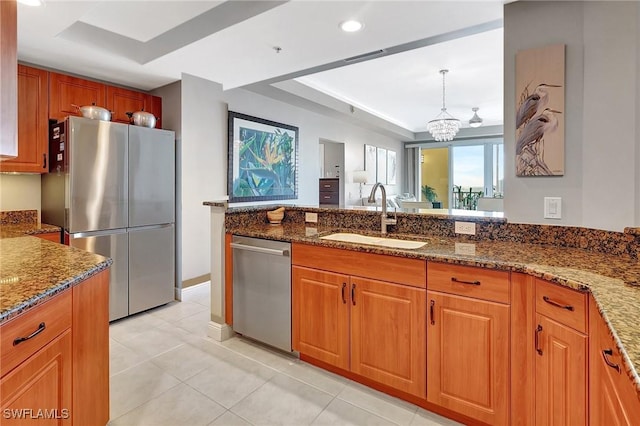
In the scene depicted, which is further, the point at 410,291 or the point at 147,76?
the point at 147,76

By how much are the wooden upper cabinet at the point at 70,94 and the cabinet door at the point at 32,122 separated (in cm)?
5

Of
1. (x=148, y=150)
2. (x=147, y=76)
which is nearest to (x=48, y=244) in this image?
(x=148, y=150)

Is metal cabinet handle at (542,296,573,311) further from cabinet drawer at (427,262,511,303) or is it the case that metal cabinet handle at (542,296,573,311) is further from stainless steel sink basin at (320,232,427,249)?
stainless steel sink basin at (320,232,427,249)

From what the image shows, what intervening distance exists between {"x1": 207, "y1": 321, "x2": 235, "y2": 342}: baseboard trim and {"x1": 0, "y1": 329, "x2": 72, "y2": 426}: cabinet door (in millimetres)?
1440

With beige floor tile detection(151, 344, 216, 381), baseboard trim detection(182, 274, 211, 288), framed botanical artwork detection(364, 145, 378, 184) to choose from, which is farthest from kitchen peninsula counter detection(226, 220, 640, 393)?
framed botanical artwork detection(364, 145, 378, 184)

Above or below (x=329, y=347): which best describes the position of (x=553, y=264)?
above

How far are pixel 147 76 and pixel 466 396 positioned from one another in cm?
378

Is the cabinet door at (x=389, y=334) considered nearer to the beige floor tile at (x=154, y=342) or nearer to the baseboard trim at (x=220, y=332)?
the baseboard trim at (x=220, y=332)

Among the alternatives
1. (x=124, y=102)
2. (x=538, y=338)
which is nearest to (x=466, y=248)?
(x=538, y=338)

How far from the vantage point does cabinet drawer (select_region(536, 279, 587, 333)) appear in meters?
1.23

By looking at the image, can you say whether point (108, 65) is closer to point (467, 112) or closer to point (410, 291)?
point (410, 291)

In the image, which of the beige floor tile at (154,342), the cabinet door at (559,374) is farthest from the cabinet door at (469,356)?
the beige floor tile at (154,342)

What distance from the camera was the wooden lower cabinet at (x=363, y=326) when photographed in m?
1.83

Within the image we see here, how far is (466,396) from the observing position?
168 centimetres
